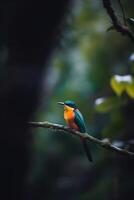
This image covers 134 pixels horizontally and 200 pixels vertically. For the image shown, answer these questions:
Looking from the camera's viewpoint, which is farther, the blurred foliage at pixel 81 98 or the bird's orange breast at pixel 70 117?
the blurred foliage at pixel 81 98

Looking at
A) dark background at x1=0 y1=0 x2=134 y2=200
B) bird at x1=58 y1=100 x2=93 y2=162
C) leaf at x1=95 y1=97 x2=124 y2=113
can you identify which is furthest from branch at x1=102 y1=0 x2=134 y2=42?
leaf at x1=95 y1=97 x2=124 y2=113

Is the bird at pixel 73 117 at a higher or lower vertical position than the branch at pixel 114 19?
lower

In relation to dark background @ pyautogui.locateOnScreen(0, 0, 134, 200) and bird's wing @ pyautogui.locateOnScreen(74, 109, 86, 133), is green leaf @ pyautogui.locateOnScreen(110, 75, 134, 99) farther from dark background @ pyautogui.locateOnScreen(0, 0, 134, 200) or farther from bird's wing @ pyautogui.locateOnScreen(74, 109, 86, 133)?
bird's wing @ pyautogui.locateOnScreen(74, 109, 86, 133)

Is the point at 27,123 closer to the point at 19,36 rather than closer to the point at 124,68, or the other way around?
the point at 19,36

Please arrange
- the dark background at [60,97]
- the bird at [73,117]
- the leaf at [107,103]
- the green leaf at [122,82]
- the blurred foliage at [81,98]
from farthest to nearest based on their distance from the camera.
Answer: the blurred foliage at [81,98] < the leaf at [107,103] < the green leaf at [122,82] < the bird at [73,117] < the dark background at [60,97]

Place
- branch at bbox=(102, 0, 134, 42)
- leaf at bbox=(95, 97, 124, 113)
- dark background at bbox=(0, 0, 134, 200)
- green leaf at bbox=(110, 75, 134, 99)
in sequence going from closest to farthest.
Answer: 1. dark background at bbox=(0, 0, 134, 200)
2. branch at bbox=(102, 0, 134, 42)
3. green leaf at bbox=(110, 75, 134, 99)
4. leaf at bbox=(95, 97, 124, 113)

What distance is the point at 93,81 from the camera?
189 inches

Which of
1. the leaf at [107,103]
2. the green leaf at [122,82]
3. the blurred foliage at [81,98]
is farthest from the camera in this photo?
the blurred foliage at [81,98]

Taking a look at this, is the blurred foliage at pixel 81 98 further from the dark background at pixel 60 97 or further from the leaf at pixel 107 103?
the leaf at pixel 107 103

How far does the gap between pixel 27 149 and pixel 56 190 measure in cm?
389

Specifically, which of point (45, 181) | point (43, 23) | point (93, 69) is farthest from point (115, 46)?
point (43, 23)

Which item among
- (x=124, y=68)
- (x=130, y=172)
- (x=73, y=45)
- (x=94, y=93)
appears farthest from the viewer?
(x=73, y=45)

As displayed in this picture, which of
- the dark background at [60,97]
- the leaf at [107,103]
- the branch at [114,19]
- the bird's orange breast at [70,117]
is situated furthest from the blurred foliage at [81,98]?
the branch at [114,19]

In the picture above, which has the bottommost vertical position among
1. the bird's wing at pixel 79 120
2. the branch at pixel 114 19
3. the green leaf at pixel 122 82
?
the bird's wing at pixel 79 120
